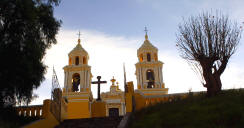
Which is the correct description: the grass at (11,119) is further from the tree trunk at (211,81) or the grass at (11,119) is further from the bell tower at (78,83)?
the bell tower at (78,83)

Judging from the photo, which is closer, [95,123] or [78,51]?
[95,123]

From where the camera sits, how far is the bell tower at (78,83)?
92.3ft

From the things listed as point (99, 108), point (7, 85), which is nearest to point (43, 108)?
point (7, 85)

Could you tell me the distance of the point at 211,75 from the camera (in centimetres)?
1183

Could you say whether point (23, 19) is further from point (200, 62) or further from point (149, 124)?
point (200, 62)

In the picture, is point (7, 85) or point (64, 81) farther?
point (64, 81)

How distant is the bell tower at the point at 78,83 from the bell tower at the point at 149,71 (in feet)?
19.1

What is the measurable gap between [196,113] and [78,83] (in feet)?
76.3

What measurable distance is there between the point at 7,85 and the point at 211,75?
27.5ft

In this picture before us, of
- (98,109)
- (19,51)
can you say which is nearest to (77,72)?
(98,109)

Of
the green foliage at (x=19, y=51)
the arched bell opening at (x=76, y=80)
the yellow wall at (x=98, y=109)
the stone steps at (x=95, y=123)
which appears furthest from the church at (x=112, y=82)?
the green foliage at (x=19, y=51)

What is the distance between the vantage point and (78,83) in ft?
103

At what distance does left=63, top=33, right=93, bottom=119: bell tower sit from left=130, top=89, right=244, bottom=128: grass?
657 inches

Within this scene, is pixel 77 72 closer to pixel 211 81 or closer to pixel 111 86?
pixel 111 86
